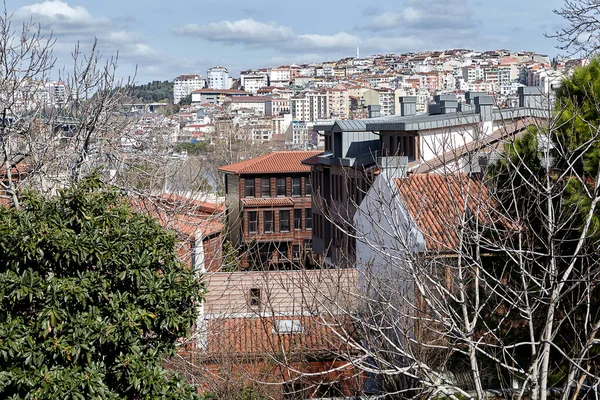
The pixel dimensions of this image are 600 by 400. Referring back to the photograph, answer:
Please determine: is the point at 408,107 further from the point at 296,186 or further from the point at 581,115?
the point at 581,115

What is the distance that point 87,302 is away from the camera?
23.3 ft

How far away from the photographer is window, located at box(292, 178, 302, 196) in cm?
4247

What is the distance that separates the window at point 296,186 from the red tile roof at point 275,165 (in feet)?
1.84

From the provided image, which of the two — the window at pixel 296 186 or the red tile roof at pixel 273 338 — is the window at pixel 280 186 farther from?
the red tile roof at pixel 273 338

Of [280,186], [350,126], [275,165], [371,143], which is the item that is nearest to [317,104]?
[275,165]

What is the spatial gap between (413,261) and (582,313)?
12.0 ft

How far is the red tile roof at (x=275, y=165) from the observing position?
42062 mm

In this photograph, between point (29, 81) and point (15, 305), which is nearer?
point (15, 305)

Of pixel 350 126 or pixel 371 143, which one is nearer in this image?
pixel 371 143

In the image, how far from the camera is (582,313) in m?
10.6

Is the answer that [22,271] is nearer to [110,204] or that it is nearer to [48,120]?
[110,204]

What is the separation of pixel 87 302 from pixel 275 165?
1401 inches

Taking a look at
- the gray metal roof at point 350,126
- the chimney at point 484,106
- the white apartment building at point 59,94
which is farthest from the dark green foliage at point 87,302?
the gray metal roof at point 350,126

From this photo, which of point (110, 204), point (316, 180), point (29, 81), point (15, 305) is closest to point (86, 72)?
point (29, 81)
